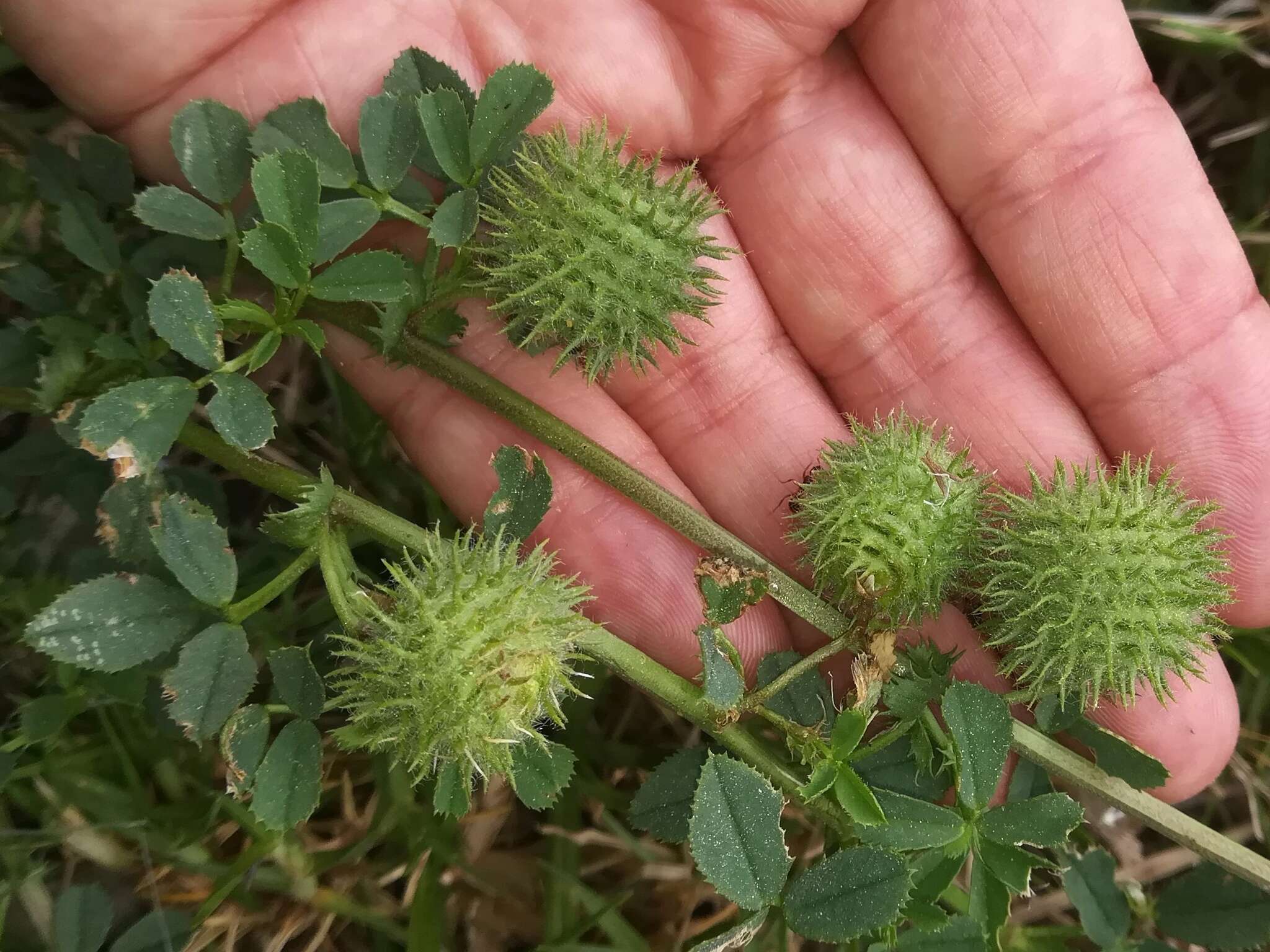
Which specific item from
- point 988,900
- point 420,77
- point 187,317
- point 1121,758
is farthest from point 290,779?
point 1121,758

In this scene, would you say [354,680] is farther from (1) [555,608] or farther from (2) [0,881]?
(2) [0,881]

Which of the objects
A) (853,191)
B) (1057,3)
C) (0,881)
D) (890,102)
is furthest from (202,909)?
(1057,3)

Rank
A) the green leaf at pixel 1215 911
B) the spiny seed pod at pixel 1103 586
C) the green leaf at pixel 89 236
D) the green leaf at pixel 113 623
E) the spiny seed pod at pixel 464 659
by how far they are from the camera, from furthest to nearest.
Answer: the green leaf at pixel 1215 911 < the green leaf at pixel 89 236 < the spiny seed pod at pixel 1103 586 < the green leaf at pixel 113 623 < the spiny seed pod at pixel 464 659

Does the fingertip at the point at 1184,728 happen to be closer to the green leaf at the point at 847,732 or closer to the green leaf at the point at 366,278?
the green leaf at the point at 847,732

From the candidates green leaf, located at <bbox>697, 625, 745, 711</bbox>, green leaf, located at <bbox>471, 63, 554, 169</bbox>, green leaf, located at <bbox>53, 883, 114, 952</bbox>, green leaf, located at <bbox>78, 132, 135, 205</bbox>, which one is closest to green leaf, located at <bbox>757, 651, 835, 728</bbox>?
green leaf, located at <bbox>697, 625, 745, 711</bbox>

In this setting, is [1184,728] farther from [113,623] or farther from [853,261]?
[113,623]

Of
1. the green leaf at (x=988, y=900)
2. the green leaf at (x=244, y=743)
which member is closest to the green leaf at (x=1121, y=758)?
the green leaf at (x=988, y=900)
